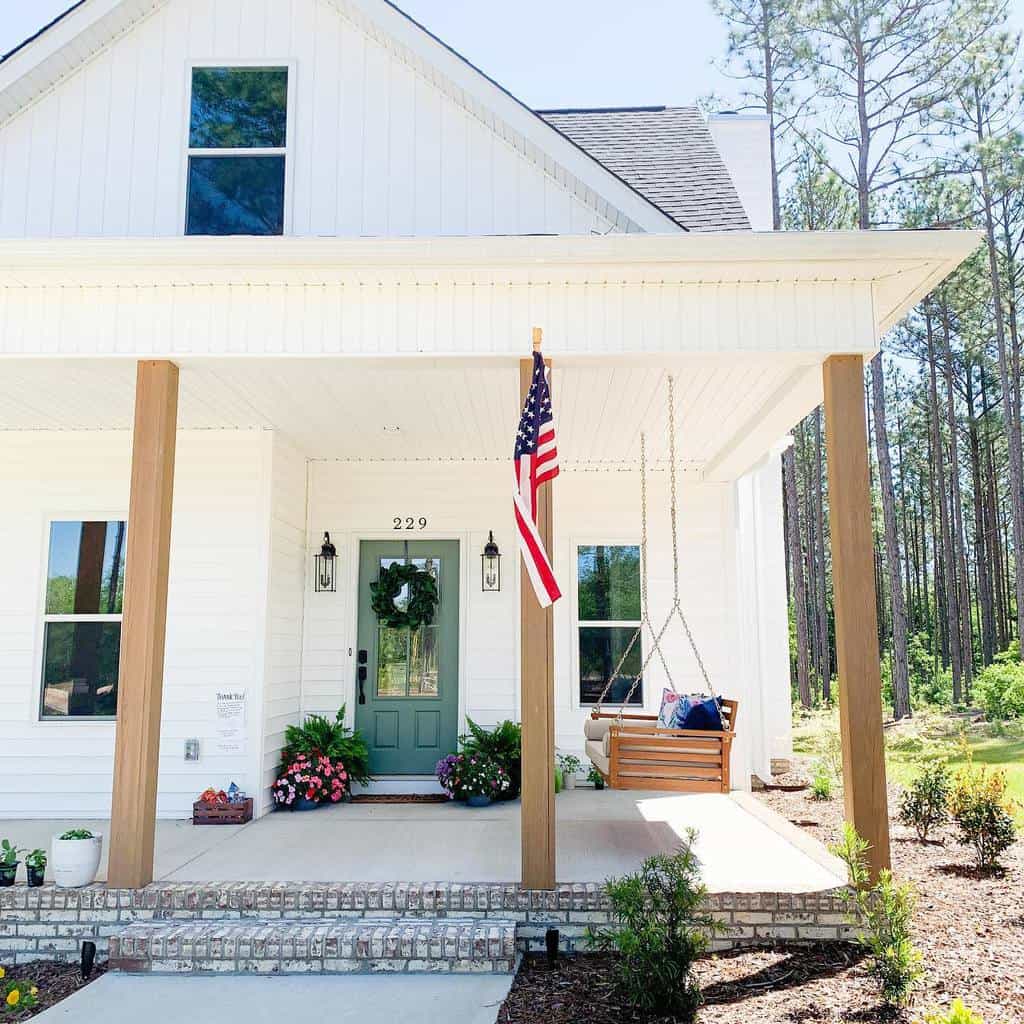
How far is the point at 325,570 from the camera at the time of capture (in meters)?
8.27

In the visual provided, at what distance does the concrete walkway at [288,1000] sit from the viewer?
148 inches

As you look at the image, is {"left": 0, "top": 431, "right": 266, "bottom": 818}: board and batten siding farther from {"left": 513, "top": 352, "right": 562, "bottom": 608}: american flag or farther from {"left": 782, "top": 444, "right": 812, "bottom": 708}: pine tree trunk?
{"left": 782, "top": 444, "right": 812, "bottom": 708}: pine tree trunk

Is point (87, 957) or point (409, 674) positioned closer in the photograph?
point (87, 957)

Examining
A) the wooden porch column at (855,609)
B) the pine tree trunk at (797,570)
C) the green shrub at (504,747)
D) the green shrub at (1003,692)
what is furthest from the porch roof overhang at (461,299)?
the pine tree trunk at (797,570)

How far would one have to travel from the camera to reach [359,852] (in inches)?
217

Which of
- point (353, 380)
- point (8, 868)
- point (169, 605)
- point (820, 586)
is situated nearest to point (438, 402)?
point (353, 380)

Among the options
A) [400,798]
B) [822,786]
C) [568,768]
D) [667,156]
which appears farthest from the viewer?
[568,768]

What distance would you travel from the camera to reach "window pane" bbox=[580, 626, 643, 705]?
27.5ft

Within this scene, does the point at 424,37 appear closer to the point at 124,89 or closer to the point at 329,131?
the point at 329,131

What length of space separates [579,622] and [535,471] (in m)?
4.20

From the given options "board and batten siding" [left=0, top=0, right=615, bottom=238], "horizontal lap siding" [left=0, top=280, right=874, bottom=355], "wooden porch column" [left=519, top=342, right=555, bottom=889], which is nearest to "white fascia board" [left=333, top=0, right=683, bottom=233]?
"board and batten siding" [left=0, top=0, right=615, bottom=238]

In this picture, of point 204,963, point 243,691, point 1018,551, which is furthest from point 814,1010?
point 1018,551

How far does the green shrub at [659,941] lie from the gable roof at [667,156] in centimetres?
413

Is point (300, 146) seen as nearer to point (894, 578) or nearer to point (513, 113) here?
point (513, 113)
